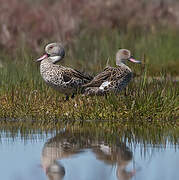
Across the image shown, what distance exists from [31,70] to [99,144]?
4118mm

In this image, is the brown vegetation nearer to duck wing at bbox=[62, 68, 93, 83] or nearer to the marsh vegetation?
the marsh vegetation

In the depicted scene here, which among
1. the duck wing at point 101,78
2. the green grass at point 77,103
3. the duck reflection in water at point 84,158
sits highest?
the duck wing at point 101,78

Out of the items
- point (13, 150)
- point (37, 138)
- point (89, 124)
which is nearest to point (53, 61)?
point (89, 124)

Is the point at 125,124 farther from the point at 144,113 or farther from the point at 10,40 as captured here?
the point at 10,40

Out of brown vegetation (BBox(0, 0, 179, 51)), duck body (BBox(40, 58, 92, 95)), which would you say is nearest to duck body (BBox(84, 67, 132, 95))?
duck body (BBox(40, 58, 92, 95))

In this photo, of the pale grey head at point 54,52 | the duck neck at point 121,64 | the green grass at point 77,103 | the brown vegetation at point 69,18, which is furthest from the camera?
the brown vegetation at point 69,18

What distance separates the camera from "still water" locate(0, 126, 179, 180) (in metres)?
7.64

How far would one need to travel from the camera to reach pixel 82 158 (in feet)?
27.9

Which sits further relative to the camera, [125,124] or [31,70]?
[31,70]

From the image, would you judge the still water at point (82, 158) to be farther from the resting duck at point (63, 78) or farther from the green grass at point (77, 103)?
the resting duck at point (63, 78)

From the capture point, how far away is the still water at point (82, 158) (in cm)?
764

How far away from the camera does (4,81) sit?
13.0 m

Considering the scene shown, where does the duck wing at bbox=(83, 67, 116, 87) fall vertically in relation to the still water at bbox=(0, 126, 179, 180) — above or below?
above

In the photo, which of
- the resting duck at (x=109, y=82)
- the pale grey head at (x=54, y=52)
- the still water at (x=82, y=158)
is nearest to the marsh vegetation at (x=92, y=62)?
the resting duck at (x=109, y=82)
